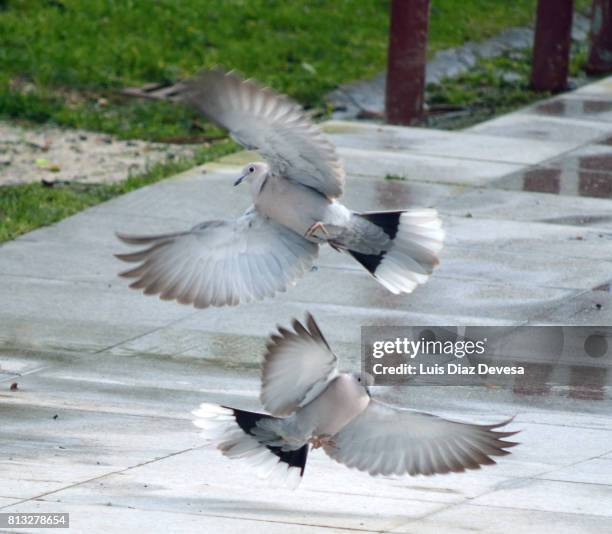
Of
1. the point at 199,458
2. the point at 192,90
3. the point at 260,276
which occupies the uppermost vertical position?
the point at 192,90

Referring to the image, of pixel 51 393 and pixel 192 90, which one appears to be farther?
pixel 51 393

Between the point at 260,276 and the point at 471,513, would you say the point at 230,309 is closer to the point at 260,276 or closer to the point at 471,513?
the point at 260,276

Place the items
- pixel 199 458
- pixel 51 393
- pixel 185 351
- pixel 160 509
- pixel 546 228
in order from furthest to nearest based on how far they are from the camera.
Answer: pixel 546 228, pixel 185 351, pixel 51 393, pixel 199 458, pixel 160 509

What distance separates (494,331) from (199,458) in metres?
2.61

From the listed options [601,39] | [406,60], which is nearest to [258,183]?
[406,60]

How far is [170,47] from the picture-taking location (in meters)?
16.7

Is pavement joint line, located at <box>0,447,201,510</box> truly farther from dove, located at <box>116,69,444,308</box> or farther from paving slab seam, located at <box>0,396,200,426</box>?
dove, located at <box>116,69,444,308</box>

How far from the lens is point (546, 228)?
35.0ft

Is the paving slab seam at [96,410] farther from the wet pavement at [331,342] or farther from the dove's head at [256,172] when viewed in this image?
the dove's head at [256,172]

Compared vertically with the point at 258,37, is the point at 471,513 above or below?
below

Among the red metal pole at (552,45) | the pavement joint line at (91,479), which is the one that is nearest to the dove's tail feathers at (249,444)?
the pavement joint line at (91,479)

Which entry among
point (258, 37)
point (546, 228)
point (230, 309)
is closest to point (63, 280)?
point (230, 309)

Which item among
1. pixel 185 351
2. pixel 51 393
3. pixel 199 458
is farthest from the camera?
pixel 185 351

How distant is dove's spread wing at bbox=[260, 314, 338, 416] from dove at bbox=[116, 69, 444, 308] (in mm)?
1069
